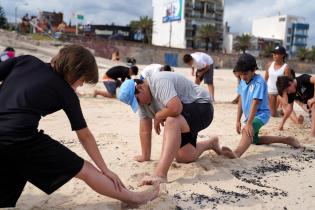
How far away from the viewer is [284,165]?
A: 176 inches

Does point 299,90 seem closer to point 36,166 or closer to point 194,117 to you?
point 194,117

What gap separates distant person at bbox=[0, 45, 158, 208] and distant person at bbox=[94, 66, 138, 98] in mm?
6668

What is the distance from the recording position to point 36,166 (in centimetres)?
260

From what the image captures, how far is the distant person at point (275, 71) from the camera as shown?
24.7ft

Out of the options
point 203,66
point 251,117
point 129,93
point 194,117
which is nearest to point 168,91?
point 129,93

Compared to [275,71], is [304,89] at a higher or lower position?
lower

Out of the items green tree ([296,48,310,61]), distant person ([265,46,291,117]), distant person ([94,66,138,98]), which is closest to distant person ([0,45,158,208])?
distant person ([265,46,291,117])

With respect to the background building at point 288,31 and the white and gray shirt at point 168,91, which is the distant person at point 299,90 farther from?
the background building at point 288,31

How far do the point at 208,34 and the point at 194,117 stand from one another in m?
63.4

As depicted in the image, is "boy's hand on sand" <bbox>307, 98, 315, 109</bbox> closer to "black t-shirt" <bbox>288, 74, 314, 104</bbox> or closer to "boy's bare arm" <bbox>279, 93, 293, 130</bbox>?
"black t-shirt" <bbox>288, 74, 314, 104</bbox>

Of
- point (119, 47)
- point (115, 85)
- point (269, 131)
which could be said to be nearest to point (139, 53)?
point (119, 47)

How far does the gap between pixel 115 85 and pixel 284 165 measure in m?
5.98

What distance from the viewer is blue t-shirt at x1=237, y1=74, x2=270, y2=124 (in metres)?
4.73

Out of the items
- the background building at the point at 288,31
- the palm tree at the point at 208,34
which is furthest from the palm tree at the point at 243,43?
the background building at the point at 288,31
